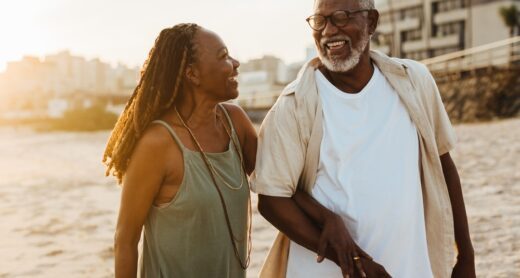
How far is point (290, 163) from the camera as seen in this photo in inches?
88.3

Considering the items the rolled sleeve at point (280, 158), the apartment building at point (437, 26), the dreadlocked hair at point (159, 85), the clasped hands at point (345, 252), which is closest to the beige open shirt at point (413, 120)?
the rolled sleeve at point (280, 158)

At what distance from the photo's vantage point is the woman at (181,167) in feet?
7.63

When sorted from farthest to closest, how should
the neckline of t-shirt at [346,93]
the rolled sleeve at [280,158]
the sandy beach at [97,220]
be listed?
the sandy beach at [97,220] < the neckline of t-shirt at [346,93] < the rolled sleeve at [280,158]

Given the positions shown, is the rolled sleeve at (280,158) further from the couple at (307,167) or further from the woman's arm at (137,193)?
the woman's arm at (137,193)

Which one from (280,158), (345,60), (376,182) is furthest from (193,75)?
(376,182)

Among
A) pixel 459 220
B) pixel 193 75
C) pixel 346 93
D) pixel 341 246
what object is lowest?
pixel 459 220

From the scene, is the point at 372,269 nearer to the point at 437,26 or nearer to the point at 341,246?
the point at 341,246

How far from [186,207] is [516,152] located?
34.3 ft

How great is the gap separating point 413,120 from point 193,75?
947 millimetres

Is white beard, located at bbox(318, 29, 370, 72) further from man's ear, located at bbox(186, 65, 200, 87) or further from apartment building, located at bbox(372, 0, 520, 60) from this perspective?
apartment building, located at bbox(372, 0, 520, 60)

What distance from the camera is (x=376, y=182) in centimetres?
224

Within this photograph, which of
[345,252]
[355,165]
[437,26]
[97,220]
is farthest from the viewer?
[437,26]

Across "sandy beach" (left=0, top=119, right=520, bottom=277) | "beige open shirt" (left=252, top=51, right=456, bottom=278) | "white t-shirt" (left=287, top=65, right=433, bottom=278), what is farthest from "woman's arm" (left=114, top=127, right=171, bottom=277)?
"sandy beach" (left=0, top=119, right=520, bottom=277)

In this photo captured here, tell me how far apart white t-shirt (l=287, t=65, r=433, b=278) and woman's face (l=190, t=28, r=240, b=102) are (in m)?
0.47
